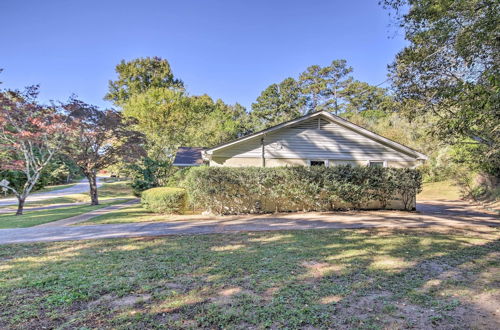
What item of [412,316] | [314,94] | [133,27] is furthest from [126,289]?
[314,94]

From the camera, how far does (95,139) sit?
1490 centimetres

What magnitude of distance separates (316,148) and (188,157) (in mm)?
10411

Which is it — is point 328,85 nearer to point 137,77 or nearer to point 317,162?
point 137,77

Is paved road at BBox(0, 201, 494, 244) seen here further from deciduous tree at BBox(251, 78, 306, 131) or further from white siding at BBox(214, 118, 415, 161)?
deciduous tree at BBox(251, 78, 306, 131)

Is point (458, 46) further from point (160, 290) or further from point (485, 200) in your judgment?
point (485, 200)

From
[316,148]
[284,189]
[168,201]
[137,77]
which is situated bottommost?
[168,201]

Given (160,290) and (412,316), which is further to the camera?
(160,290)

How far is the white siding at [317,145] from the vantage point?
12023 mm

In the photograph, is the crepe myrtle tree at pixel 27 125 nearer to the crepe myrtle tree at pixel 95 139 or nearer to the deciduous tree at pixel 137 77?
the crepe myrtle tree at pixel 95 139

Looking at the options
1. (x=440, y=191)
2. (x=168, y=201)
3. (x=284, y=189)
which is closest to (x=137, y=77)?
(x=168, y=201)

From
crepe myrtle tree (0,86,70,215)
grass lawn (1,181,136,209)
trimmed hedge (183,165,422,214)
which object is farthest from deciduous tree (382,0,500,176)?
grass lawn (1,181,136,209)

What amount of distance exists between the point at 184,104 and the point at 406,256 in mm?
25303

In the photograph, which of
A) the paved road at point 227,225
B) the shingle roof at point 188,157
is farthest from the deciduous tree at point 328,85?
the paved road at point 227,225

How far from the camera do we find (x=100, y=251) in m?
5.59
